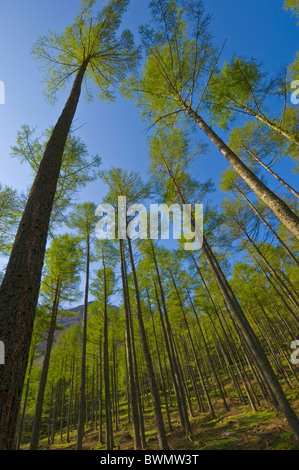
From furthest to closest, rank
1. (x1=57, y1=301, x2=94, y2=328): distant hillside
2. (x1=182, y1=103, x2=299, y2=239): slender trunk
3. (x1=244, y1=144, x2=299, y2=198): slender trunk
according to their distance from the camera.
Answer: (x1=57, y1=301, x2=94, y2=328): distant hillside
(x1=244, y1=144, x2=299, y2=198): slender trunk
(x1=182, y1=103, x2=299, y2=239): slender trunk

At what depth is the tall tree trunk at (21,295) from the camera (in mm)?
1476

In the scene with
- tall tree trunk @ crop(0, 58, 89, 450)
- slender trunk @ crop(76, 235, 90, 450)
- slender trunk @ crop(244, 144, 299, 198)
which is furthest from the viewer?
Answer: slender trunk @ crop(244, 144, 299, 198)

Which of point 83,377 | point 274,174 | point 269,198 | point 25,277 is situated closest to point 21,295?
point 25,277

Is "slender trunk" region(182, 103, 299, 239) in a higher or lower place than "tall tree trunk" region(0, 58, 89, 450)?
higher

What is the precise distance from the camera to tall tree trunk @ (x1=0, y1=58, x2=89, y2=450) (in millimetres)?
1476

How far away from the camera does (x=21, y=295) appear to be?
197 centimetres

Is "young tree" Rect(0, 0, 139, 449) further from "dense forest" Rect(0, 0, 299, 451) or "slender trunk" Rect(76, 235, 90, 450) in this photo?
"slender trunk" Rect(76, 235, 90, 450)

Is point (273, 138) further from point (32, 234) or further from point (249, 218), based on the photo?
point (32, 234)

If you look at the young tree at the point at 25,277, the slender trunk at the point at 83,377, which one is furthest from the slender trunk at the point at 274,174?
the slender trunk at the point at 83,377

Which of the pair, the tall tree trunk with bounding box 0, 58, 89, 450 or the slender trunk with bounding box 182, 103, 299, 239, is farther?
the slender trunk with bounding box 182, 103, 299, 239

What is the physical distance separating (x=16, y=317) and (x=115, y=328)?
16110mm

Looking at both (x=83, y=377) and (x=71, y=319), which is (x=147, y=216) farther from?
(x=71, y=319)

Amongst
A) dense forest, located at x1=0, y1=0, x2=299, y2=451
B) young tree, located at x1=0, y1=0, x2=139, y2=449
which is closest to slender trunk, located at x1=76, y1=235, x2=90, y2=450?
dense forest, located at x1=0, y1=0, x2=299, y2=451
